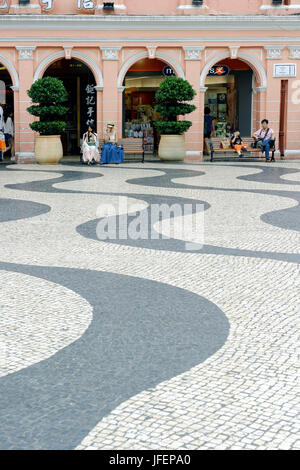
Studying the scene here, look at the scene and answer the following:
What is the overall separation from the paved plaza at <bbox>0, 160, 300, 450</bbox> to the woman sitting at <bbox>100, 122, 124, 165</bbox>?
11904mm

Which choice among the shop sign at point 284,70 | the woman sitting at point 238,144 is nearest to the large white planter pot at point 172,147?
the woman sitting at point 238,144

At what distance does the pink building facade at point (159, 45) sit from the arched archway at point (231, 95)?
2.28ft

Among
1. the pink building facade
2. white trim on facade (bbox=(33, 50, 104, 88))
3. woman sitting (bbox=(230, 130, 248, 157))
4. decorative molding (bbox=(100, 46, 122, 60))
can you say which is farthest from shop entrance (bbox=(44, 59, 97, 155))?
woman sitting (bbox=(230, 130, 248, 157))

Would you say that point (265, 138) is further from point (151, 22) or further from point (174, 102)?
point (151, 22)

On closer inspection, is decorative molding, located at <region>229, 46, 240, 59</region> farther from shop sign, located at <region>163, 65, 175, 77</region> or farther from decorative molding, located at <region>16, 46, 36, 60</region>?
decorative molding, located at <region>16, 46, 36, 60</region>

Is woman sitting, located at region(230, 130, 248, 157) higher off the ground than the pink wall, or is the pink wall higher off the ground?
the pink wall

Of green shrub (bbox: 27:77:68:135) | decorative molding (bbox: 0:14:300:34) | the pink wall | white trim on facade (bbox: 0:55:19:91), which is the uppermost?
the pink wall

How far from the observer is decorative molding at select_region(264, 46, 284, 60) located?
2433 centimetres

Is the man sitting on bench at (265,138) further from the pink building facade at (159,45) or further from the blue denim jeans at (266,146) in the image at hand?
the pink building facade at (159,45)

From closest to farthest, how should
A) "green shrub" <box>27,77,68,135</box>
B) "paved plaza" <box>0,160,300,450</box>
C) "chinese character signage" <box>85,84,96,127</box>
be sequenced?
"paved plaza" <box>0,160,300,450</box> → "green shrub" <box>27,77,68,135</box> → "chinese character signage" <box>85,84,96,127</box>

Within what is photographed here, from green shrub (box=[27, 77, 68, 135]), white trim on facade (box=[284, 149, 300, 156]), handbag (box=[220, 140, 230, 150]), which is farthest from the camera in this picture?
white trim on facade (box=[284, 149, 300, 156])

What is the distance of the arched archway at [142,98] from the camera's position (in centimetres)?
2625

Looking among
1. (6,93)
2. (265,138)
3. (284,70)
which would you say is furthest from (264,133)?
(6,93)
